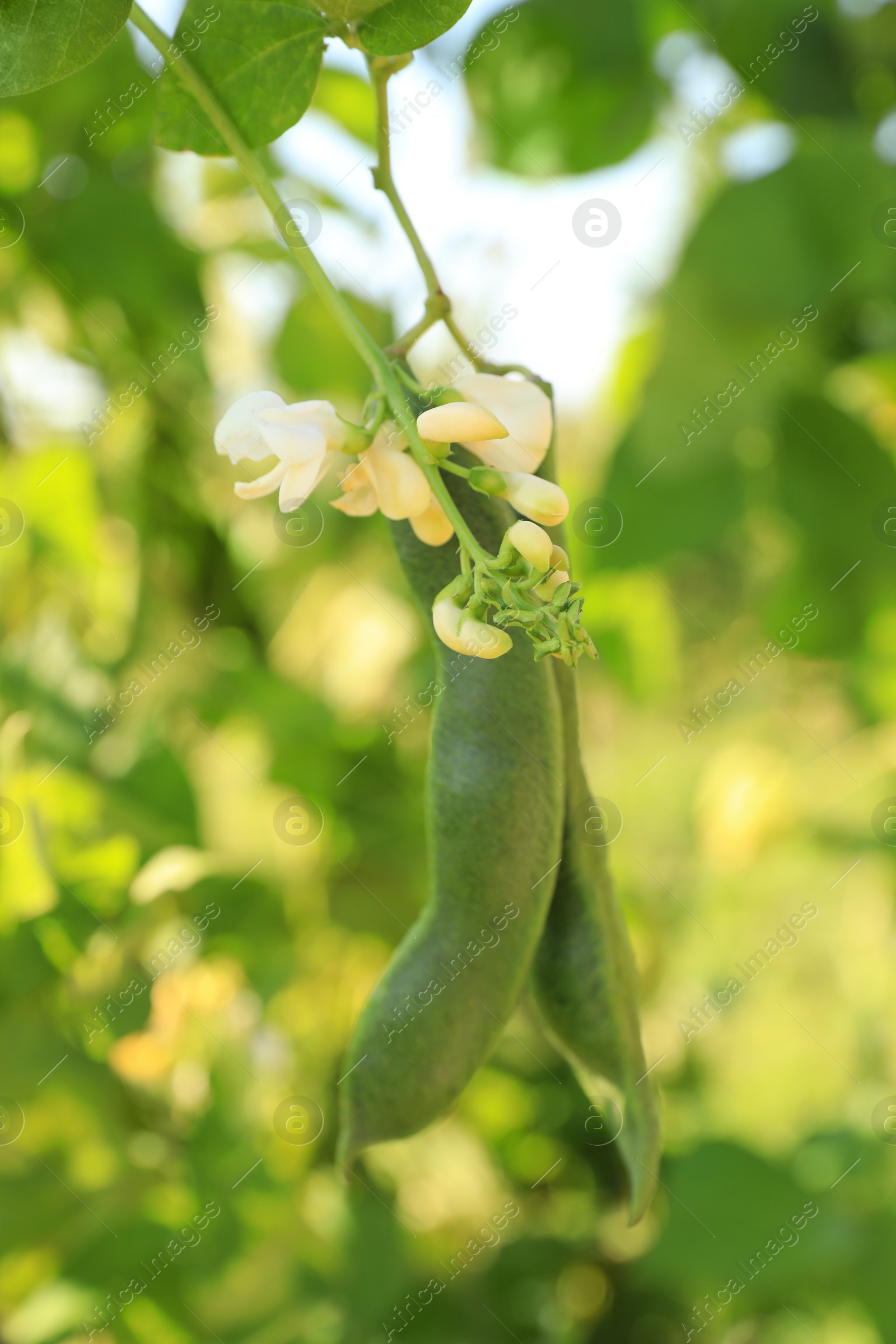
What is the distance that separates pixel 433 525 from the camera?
0.26 meters

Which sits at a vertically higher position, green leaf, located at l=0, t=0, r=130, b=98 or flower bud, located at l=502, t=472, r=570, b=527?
green leaf, located at l=0, t=0, r=130, b=98

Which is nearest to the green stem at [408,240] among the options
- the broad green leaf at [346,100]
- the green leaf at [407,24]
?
the green leaf at [407,24]

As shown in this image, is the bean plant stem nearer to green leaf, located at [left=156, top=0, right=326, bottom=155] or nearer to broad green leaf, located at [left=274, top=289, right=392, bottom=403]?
green leaf, located at [left=156, top=0, right=326, bottom=155]

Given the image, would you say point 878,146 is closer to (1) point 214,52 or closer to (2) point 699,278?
(2) point 699,278

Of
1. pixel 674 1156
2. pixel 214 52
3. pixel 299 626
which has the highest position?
pixel 214 52

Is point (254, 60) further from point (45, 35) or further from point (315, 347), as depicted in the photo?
point (315, 347)

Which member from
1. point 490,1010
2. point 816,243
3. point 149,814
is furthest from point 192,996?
point 816,243

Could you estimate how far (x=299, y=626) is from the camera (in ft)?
3.51

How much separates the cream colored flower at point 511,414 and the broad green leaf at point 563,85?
0.63 metres

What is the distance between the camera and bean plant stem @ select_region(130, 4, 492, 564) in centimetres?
23

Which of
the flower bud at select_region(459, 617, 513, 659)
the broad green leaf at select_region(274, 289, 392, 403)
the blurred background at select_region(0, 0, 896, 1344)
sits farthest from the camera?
the broad green leaf at select_region(274, 289, 392, 403)

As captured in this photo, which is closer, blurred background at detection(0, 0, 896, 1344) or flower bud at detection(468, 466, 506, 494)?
flower bud at detection(468, 466, 506, 494)

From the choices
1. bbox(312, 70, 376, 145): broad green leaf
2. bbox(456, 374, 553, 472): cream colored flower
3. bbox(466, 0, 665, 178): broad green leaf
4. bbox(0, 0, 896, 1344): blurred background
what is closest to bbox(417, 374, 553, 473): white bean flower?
bbox(456, 374, 553, 472): cream colored flower

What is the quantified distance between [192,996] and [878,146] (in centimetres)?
76
